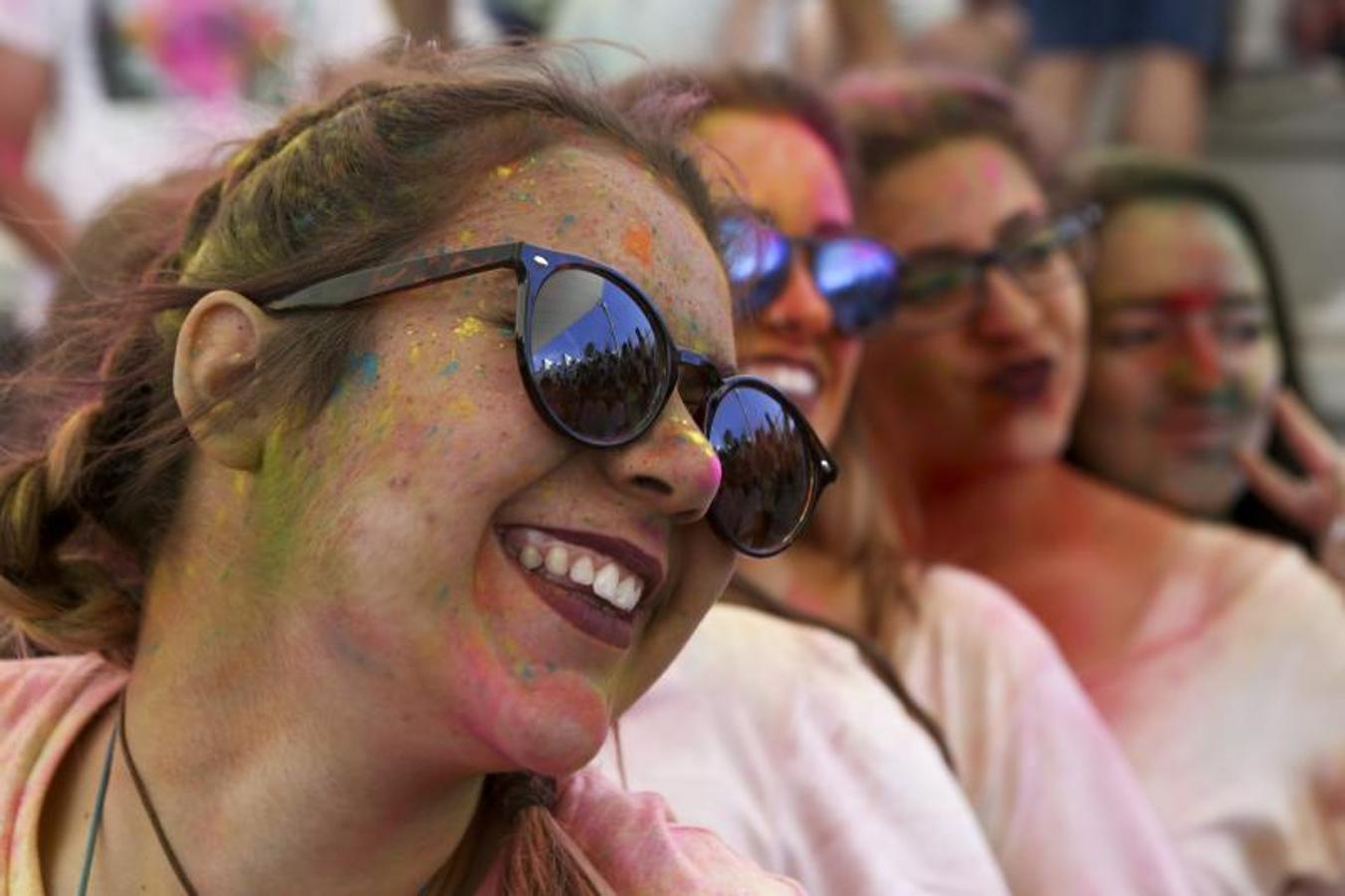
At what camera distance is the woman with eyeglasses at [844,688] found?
2.11 metres

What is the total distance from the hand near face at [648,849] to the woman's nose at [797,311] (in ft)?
3.07

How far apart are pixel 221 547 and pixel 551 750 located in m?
0.31

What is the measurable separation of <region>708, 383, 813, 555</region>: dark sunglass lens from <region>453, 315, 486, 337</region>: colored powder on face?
20 cm

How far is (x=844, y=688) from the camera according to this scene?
229 centimetres

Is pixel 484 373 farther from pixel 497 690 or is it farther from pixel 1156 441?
pixel 1156 441

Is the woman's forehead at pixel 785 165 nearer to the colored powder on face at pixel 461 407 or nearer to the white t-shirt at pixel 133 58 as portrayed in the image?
the white t-shirt at pixel 133 58

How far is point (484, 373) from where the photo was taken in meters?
1.38

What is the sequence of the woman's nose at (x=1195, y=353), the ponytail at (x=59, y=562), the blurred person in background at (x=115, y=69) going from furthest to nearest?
the woman's nose at (x=1195, y=353) < the blurred person in background at (x=115, y=69) < the ponytail at (x=59, y=562)

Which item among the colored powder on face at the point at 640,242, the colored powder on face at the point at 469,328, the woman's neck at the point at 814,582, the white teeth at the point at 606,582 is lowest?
the woman's neck at the point at 814,582

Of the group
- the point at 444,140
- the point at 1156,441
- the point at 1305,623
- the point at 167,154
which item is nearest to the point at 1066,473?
the point at 1156,441

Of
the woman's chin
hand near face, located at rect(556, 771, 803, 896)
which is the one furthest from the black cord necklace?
the woman's chin

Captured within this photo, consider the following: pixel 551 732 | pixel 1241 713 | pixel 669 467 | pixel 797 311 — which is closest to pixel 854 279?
pixel 797 311

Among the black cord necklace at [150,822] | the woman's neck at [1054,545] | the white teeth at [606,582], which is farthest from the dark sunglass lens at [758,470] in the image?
the woman's neck at [1054,545]

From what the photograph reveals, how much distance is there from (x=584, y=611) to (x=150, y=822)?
1.27 feet
